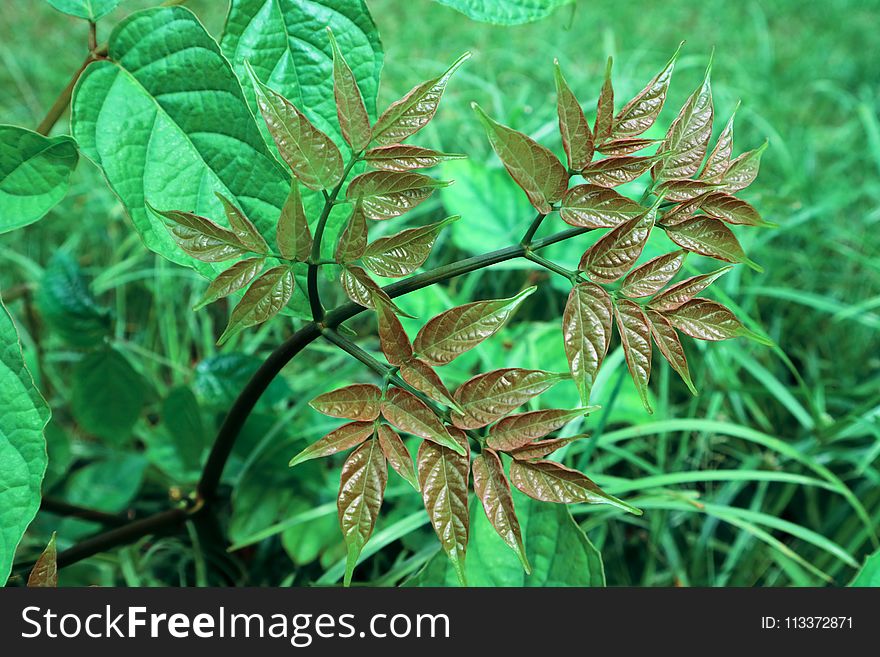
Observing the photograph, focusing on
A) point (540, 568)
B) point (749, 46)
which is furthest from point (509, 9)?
point (749, 46)

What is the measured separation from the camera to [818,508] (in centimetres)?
118

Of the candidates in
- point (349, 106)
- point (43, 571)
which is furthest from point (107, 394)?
point (349, 106)

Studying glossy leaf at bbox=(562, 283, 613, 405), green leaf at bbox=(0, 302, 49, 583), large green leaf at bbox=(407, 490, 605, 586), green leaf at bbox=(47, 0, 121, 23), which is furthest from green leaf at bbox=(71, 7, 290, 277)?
large green leaf at bbox=(407, 490, 605, 586)

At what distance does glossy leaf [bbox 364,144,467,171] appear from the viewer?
1.49 ft

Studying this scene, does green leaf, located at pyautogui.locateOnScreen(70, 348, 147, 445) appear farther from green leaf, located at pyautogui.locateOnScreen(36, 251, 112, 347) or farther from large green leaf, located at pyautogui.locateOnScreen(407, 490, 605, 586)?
large green leaf, located at pyautogui.locateOnScreen(407, 490, 605, 586)

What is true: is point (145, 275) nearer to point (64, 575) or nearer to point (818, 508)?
point (64, 575)

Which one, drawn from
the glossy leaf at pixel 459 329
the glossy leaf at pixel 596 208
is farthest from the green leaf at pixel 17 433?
the glossy leaf at pixel 596 208

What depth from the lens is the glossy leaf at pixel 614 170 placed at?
0.45 meters

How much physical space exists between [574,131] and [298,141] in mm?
167

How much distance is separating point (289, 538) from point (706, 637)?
535 mm

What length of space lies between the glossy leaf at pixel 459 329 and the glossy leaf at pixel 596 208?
6cm

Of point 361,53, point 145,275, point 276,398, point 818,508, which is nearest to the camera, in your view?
point 361,53

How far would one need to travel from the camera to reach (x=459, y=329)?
452mm

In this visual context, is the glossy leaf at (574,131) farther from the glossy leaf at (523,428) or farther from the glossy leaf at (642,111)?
the glossy leaf at (523,428)
